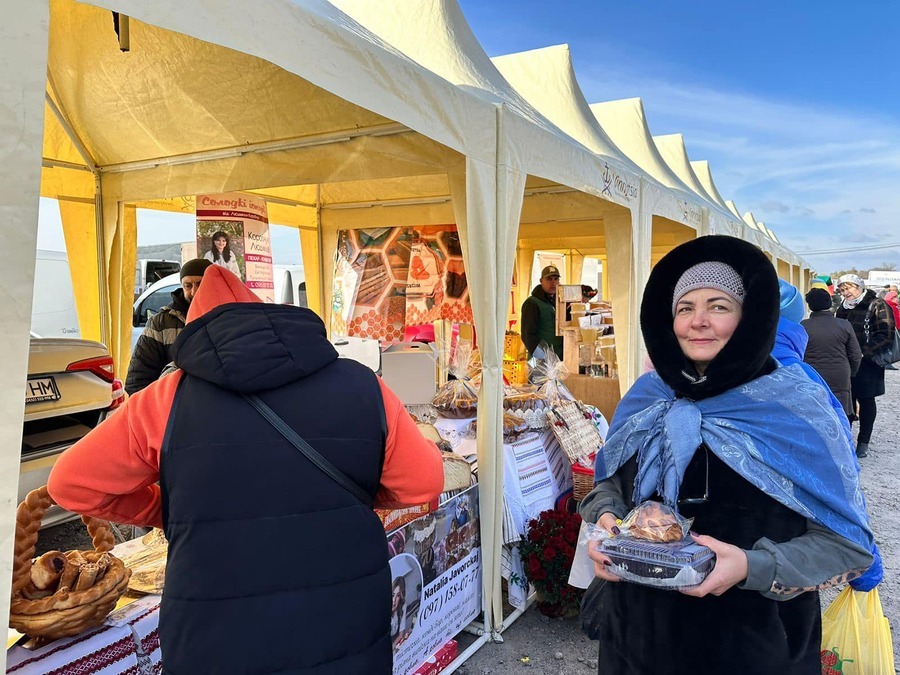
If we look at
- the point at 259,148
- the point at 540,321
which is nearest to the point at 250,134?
the point at 259,148

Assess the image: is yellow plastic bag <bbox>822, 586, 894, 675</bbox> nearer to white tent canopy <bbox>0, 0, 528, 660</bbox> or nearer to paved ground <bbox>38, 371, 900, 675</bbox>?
paved ground <bbox>38, 371, 900, 675</bbox>

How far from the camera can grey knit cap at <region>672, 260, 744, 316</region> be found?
1.39 metres

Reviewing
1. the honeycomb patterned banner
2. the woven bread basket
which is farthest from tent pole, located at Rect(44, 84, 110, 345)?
the woven bread basket

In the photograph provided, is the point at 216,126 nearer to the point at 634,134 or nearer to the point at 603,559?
the point at 603,559

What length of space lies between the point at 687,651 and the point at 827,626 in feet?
4.15

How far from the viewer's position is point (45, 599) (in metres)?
1.33

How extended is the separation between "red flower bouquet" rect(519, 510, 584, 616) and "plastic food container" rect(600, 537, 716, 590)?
6.24 ft

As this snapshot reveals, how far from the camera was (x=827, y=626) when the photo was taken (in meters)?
2.25

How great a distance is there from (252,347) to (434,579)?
5.65 ft

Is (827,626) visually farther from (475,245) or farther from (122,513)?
(122,513)

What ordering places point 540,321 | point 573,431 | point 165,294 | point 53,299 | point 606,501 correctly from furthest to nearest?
point 165,294 → point 53,299 → point 540,321 → point 573,431 → point 606,501

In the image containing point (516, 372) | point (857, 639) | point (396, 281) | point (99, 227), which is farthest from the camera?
point (396, 281)

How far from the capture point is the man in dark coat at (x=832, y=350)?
5.66m

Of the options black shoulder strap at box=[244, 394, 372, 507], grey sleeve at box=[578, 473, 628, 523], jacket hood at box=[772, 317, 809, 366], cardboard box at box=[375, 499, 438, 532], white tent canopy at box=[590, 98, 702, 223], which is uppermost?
white tent canopy at box=[590, 98, 702, 223]
